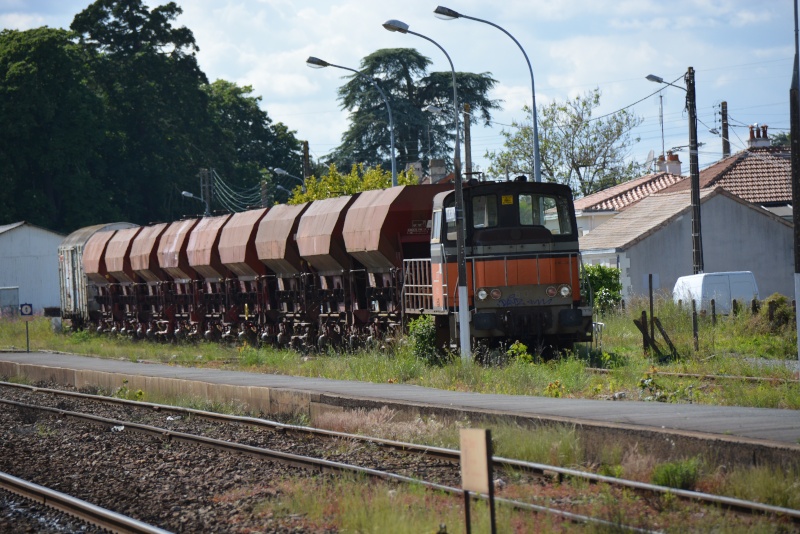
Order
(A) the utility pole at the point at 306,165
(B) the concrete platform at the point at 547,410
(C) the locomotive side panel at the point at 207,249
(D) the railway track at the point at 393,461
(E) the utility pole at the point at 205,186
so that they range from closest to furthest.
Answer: (D) the railway track at the point at 393,461 → (B) the concrete platform at the point at 547,410 → (C) the locomotive side panel at the point at 207,249 → (A) the utility pole at the point at 306,165 → (E) the utility pole at the point at 205,186

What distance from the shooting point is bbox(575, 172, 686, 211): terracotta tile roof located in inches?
1993

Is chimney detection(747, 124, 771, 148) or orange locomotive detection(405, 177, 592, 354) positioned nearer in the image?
orange locomotive detection(405, 177, 592, 354)

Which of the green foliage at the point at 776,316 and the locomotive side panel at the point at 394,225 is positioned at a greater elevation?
the locomotive side panel at the point at 394,225

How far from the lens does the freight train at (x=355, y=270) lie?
64.5 feet

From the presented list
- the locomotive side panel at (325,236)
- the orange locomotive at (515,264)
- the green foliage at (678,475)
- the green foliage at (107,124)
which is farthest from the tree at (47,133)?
the green foliage at (678,475)

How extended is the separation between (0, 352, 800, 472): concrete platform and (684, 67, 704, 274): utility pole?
1362 cm

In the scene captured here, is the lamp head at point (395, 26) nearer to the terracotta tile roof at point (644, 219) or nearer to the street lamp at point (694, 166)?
the street lamp at point (694, 166)

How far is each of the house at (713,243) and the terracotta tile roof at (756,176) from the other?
13.7 ft

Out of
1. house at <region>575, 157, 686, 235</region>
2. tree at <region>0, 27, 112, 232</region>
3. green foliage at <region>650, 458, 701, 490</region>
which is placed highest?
tree at <region>0, 27, 112, 232</region>

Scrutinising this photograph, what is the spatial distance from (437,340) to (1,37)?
53.2 m

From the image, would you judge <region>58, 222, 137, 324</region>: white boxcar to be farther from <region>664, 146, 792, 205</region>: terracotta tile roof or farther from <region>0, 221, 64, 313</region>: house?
<region>664, 146, 792, 205</region>: terracotta tile roof

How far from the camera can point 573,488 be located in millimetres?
9070

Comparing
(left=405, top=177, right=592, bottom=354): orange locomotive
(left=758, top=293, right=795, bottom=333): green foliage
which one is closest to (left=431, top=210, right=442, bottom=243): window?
(left=405, top=177, right=592, bottom=354): orange locomotive

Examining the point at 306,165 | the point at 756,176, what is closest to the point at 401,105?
the point at 306,165
